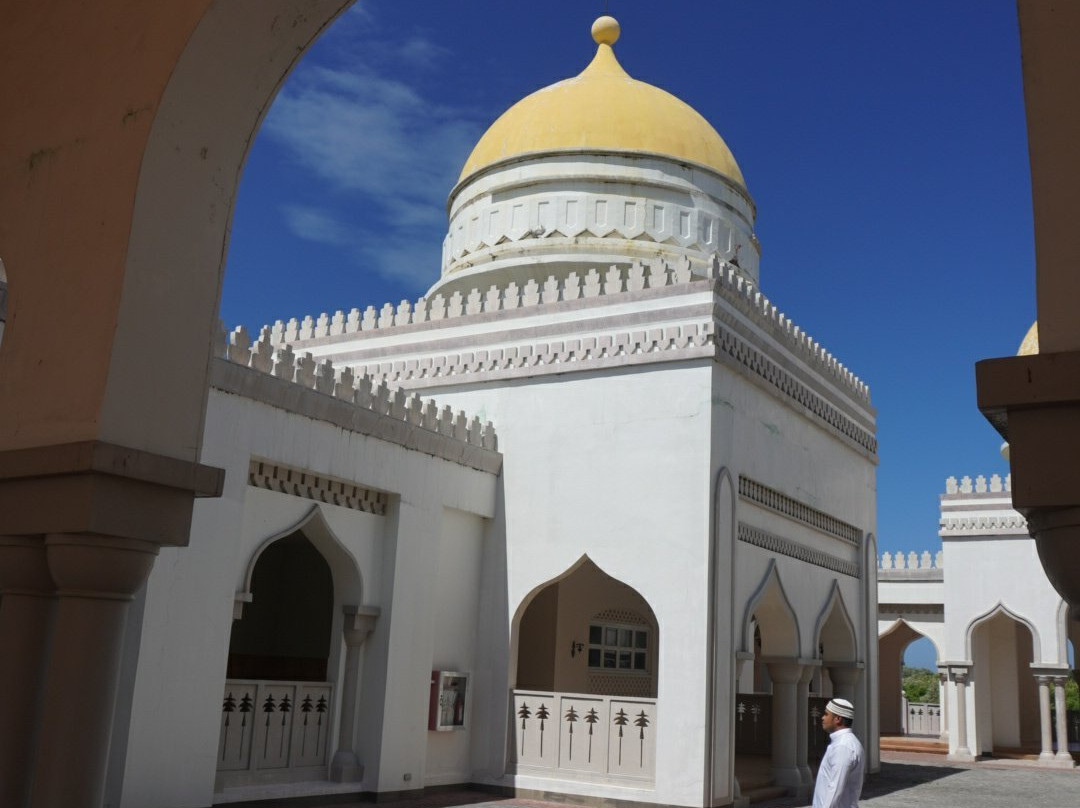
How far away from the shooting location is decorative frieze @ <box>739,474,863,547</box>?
1209 centimetres

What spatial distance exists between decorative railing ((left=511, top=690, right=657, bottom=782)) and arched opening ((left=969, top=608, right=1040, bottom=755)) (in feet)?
39.7

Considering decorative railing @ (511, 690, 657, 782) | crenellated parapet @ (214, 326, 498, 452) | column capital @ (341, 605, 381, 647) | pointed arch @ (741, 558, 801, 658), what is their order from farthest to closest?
pointed arch @ (741, 558, 801, 658) → decorative railing @ (511, 690, 657, 782) → column capital @ (341, 605, 381, 647) → crenellated parapet @ (214, 326, 498, 452)

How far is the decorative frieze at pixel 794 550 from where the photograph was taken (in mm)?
12023

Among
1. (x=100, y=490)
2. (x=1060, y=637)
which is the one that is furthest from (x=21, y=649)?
(x=1060, y=637)

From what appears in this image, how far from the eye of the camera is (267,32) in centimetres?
437

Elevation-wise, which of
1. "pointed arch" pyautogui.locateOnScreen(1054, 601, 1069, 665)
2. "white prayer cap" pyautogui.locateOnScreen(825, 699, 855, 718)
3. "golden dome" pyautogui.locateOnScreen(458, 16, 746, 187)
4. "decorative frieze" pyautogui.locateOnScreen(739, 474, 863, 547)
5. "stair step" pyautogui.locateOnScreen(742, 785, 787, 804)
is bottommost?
"stair step" pyautogui.locateOnScreen(742, 785, 787, 804)

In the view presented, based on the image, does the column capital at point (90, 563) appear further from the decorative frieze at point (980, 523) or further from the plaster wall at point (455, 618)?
the decorative frieze at point (980, 523)

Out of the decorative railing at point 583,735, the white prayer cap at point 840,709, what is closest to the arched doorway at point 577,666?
the decorative railing at point 583,735

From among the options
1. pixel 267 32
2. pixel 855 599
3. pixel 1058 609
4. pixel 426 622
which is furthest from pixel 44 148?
pixel 1058 609

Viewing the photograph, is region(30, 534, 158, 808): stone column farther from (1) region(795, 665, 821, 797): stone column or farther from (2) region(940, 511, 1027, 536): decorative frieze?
(2) region(940, 511, 1027, 536): decorative frieze

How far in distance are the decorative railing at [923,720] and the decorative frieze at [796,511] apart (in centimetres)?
1543

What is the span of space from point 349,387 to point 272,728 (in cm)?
310

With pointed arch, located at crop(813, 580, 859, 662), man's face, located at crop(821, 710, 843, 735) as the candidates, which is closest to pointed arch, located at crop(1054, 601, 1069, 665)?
pointed arch, located at crop(813, 580, 859, 662)

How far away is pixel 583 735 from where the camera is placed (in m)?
11.2
